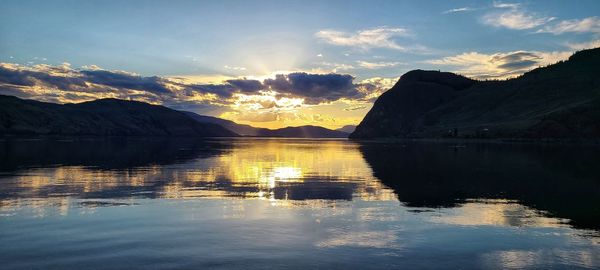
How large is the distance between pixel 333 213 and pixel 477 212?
815 cm

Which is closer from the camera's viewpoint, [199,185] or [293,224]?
[293,224]

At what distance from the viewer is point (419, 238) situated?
19109 millimetres

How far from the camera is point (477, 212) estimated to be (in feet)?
84.9

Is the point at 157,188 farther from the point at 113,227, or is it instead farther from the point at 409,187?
the point at 409,187

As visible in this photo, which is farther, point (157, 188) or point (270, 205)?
point (157, 188)

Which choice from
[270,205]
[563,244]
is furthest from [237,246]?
[563,244]

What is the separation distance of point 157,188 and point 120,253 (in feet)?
64.1

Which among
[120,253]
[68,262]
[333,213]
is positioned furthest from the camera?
[333,213]

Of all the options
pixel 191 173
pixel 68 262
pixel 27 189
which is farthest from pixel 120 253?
pixel 191 173

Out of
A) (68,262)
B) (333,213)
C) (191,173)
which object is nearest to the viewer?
(68,262)

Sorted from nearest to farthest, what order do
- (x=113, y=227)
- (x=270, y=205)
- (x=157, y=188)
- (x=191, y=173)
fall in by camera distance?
1. (x=113, y=227)
2. (x=270, y=205)
3. (x=157, y=188)
4. (x=191, y=173)

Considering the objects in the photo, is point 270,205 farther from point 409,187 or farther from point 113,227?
point 409,187

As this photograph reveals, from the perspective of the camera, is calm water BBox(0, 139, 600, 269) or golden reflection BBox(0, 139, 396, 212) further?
golden reflection BBox(0, 139, 396, 212)

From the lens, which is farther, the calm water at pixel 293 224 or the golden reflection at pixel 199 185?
the golden reflection at pixel 199 185
